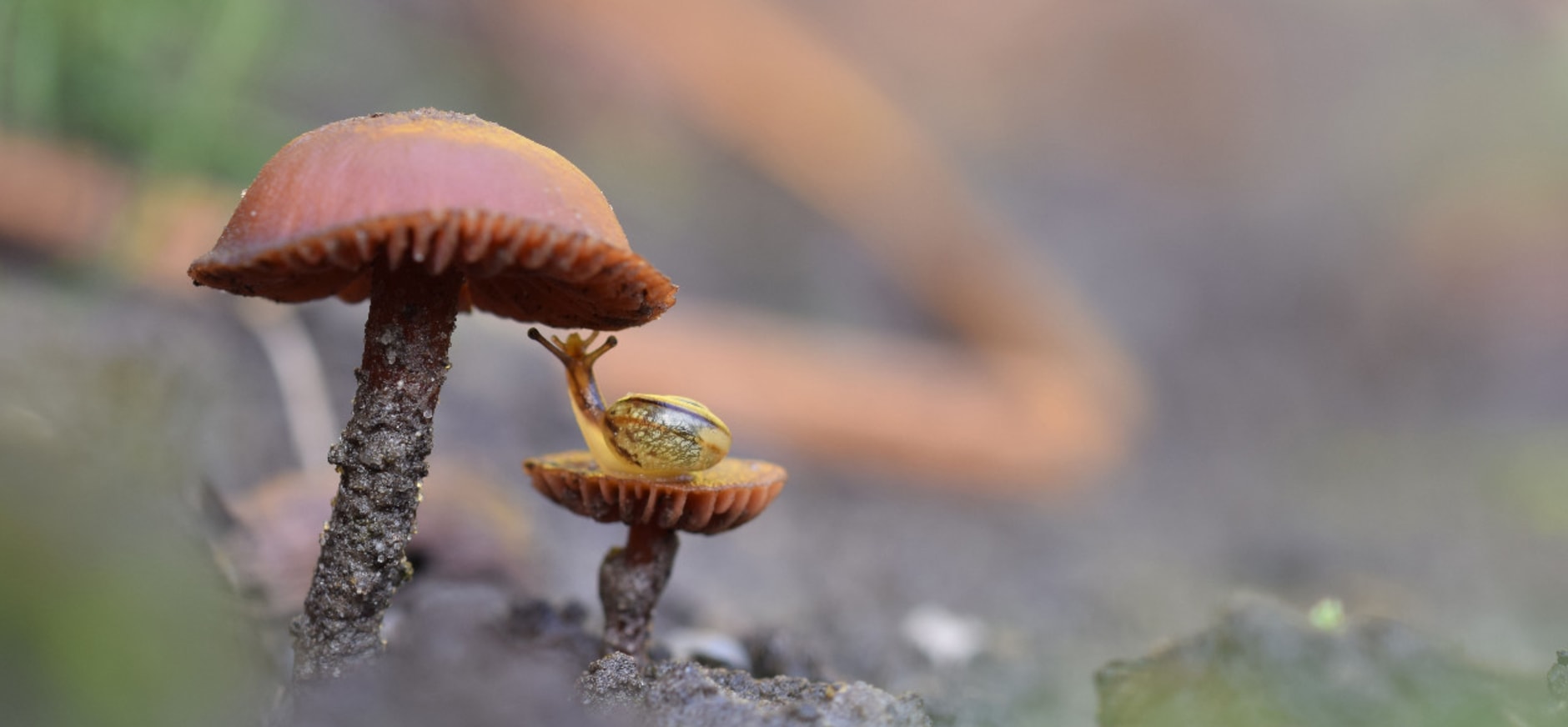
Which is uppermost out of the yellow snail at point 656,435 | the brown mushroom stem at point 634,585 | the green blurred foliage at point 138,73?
the green blurred foliage at point 138,73

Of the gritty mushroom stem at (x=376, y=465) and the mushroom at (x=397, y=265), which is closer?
the mushroom at (x=397, y=265)

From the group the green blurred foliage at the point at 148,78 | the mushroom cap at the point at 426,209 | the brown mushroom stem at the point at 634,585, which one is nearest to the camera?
the mushroom cap at the point at 426,209

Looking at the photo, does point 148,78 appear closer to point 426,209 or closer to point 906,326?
point 426,209

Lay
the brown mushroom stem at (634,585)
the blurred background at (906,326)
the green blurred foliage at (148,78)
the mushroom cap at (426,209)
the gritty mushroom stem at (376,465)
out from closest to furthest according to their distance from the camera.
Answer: the mushroom cap at (426,209) → the gritty mushroom stem at (376,465) → the brown mushroom stem at (634,585) → the blurred background at (906,326) → the green blurred foliage at (148,78)

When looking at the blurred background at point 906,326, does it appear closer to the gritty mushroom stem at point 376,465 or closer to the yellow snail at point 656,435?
the gritty mushroom stem at point 376,465

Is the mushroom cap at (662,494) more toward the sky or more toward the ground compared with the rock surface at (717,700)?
more toward the sky

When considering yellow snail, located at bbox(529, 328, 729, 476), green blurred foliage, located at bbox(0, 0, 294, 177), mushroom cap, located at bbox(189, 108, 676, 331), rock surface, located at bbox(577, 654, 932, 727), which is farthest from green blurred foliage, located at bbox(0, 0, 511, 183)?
rock surface, located at bbox(577, 654, 932, 727)

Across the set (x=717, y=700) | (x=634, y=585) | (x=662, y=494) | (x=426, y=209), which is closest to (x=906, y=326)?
(x=634, y=585)

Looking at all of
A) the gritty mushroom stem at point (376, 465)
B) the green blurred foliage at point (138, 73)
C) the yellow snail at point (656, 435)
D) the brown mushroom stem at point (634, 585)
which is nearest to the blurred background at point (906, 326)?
the green blurred foliage at point (138, 73)
